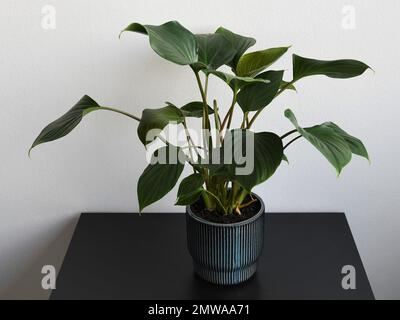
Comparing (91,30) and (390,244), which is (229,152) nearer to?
(91,30)

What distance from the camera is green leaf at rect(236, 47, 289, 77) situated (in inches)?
32.9

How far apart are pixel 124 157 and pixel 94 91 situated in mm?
163

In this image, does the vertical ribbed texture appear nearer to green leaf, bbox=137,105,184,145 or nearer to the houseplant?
the houseplant

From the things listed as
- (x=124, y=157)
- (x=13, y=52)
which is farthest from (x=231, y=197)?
(x=13, y=52)

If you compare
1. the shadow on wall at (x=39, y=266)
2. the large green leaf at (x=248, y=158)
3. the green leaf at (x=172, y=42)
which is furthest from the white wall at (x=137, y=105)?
the large green leaf at (x=248, y=158)

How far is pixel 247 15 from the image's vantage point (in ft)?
3.36

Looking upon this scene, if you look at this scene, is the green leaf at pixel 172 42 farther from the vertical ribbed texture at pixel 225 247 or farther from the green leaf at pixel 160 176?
the vertical ribbed texture at pixel 225 247

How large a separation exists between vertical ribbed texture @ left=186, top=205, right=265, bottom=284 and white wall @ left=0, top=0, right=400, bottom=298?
0.27 meters

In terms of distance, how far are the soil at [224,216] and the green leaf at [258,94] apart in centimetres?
22

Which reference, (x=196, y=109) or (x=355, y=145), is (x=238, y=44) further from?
(x=355, y=145)

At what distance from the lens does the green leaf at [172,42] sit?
752 millimetres

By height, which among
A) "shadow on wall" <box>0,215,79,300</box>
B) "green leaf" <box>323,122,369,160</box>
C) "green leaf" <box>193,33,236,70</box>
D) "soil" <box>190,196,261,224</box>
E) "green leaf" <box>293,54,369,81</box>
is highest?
"green leaf" <box>193,33,236,70</box>

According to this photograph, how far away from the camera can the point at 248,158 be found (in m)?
0.70

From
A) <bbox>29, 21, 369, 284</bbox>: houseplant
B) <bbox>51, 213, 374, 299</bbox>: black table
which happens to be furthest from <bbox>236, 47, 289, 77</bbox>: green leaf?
<bbox>51, 213, 374, 299</bbox>: black table
